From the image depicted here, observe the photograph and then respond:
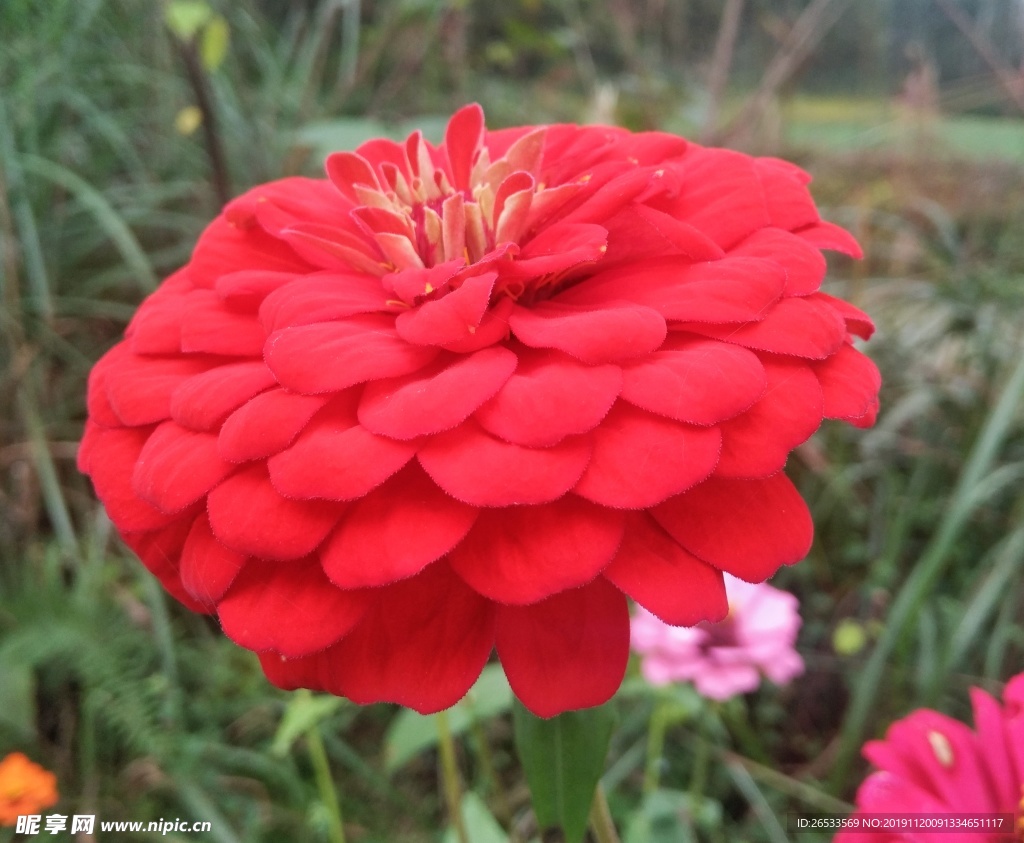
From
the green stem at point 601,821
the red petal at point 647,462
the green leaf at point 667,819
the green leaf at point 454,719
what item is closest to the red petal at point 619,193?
the red petal at point 647,462

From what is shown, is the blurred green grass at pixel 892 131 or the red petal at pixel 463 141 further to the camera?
the blurred green grass at pixel 892 131

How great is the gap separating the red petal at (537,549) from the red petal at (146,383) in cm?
13

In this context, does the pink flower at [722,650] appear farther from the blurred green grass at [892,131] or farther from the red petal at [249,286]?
the blurred green grass at [892,131]

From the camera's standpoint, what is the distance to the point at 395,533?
0.23m

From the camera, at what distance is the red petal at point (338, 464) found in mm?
223

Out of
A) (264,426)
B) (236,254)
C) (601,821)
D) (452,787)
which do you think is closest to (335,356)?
(264,426)

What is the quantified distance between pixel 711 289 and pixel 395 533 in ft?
0.44

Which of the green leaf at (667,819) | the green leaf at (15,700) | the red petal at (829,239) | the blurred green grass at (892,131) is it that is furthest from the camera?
the blurred green grass at (892,131)

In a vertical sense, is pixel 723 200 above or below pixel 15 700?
above

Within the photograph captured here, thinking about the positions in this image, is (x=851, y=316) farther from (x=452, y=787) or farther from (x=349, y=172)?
(x=452, y=787)

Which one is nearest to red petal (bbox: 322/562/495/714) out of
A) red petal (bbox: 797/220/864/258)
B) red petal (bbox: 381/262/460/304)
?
red petal (bbox: 381/262/460/304)

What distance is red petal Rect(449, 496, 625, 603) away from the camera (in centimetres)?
22

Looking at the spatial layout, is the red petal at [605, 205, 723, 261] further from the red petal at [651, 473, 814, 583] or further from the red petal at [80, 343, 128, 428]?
the red petal at [80, 343, 128, 428]

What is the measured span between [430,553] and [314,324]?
0.10m
